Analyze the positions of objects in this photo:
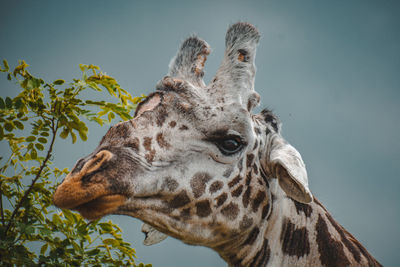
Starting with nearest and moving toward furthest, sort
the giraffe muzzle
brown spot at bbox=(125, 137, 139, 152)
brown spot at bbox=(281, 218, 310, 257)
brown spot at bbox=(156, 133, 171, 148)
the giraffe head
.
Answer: the giraffe muzzle
the giraffe head
brown spot at bbox=(125, 137, 139, 152)
brown spot at bbox=(156, 133, 171, 148)
brown spot at bbox=(281, 218, 310, 257)

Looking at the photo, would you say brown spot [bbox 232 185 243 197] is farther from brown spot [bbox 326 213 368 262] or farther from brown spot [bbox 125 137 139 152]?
brown spot [bbox 326 213 368 262]

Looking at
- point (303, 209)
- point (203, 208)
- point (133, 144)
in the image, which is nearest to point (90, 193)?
point (133, 144)

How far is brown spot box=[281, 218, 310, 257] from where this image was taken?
2.64m

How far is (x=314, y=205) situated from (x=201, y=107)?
1398 mm

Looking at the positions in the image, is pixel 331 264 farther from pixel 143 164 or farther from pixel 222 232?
pixel 143 164

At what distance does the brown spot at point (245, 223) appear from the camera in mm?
2447

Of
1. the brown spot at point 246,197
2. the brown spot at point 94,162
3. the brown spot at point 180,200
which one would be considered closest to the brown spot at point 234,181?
the brown spot at point 246,197

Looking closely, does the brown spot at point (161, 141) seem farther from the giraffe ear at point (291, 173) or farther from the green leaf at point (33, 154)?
the green leaf at point (33, 154)

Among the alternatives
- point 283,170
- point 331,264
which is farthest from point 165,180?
point 331,264

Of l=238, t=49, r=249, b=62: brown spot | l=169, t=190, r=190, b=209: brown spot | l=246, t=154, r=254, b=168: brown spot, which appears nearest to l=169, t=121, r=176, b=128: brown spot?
l=169, t=190, r=190, b=209: brown spot

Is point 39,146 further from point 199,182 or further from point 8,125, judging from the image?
point 199,182

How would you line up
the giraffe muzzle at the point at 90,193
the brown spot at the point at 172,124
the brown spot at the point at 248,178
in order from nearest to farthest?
the giraffe muzzle at the point at 90,193 < the brown spot at the point at 172,124 < the brown spot at the point at 248,178

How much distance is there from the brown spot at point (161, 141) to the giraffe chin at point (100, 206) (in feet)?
1.48

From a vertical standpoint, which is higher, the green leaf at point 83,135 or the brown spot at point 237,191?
the green leaf at point 83,135
